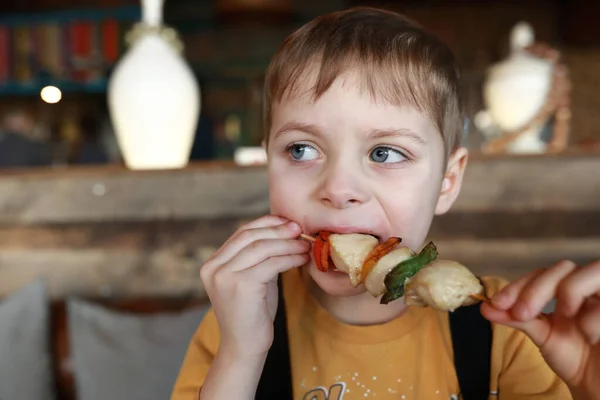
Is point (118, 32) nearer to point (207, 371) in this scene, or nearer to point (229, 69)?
point (229, 69)

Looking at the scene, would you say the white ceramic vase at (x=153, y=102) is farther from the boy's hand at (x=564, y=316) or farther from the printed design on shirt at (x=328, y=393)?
the boy's hand at (x=564, y=316)

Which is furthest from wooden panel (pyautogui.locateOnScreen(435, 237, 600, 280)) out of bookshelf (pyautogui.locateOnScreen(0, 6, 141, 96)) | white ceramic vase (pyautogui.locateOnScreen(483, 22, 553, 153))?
bookshelf (pyautogui.locateOnScreen(0, 6, 141, 96))

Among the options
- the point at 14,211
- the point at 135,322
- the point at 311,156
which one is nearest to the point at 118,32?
the point at 14,211

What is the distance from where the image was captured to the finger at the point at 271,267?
3.31 ft

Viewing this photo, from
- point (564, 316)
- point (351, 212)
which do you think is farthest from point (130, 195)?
point (564, 316)

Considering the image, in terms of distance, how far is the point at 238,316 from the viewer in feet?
3.32

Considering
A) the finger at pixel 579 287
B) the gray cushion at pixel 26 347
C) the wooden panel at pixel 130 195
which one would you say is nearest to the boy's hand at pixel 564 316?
the finger at pixel 579 287

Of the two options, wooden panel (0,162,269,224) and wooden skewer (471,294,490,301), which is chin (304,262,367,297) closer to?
wooden skewer (471,294,490,301)

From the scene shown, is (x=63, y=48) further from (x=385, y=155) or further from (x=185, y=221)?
(x=385, y=155)

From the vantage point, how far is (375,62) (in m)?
1.02

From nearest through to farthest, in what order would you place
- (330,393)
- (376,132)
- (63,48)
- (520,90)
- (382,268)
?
(382,268) → (376,132) → (330,393) → (520,90) → (63,48)

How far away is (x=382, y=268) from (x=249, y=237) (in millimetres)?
258

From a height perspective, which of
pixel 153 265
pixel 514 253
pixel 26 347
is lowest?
pixel 26 347

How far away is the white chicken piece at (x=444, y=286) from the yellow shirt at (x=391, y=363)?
32 cm
